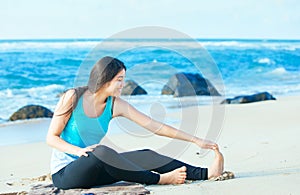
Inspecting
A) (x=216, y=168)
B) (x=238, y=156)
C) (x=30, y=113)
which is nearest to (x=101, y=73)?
(x=216, y=168)

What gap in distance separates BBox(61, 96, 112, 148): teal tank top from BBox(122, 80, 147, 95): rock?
32.6ft

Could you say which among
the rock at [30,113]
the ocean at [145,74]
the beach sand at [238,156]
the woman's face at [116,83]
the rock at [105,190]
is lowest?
the ocean at [145,74]

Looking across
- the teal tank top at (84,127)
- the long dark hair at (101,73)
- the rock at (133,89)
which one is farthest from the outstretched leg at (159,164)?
the rock at (133,89)

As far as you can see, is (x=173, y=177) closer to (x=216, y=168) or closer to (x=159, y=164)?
(x=159, y=164)

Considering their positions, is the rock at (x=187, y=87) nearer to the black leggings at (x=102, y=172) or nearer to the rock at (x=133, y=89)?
the rock at (x=133, y=89)

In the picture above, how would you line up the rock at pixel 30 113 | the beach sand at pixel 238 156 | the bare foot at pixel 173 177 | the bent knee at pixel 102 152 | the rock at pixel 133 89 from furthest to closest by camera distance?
the rock at pixel 133 89
the rock at pixel 30 113
the bare foot at pixel 173 177
the beach sand at pixel 238 156
the bent knee at pixel 102 152

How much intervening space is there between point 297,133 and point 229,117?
7.78 ft

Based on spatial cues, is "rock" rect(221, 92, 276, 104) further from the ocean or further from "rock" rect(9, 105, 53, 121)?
"rock" rect(9, 105, 53, 121)

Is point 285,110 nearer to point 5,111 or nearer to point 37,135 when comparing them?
point 37,135

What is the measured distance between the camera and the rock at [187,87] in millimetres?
14322

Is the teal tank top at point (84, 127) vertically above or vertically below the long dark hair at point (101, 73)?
below

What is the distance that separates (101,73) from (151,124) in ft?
2.19

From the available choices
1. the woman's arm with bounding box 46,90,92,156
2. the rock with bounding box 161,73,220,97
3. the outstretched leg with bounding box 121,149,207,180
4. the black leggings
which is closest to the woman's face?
the woman's arm with bounding box 46,90,92,156

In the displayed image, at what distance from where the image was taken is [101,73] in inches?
156
